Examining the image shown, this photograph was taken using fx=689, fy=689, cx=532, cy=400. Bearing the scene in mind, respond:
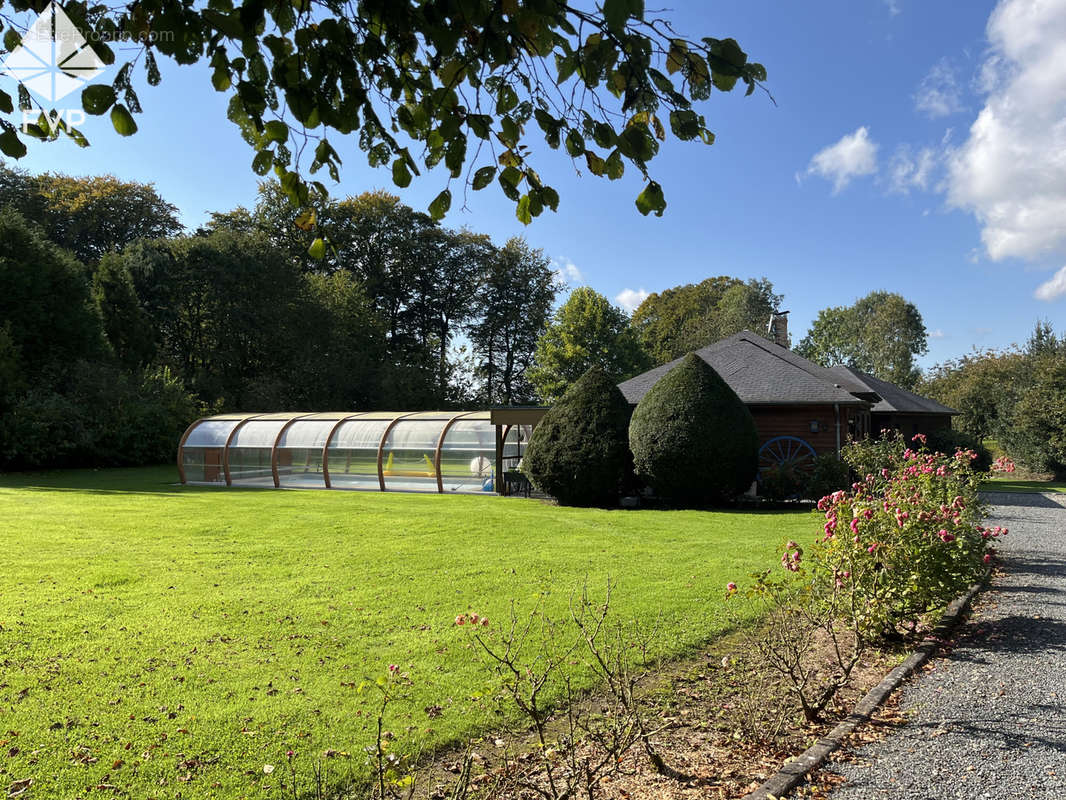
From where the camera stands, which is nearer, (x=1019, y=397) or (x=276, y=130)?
(x=276, y=130)

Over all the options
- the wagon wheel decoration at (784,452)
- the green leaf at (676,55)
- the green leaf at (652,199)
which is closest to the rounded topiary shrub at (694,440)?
the wagon wheel decoration at (784,452)

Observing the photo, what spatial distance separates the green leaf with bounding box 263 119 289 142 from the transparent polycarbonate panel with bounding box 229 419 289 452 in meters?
→ 19.8

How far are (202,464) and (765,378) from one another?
17442 millimetres

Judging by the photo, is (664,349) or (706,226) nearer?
(706,226)

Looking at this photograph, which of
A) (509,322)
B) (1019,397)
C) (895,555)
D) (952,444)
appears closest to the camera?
(895,555)

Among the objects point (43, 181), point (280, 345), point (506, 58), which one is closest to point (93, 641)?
point (506, 58)

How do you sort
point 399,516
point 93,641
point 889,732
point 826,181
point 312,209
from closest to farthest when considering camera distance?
point 312,209 < point 889,732 < point 93,641 < point 399,516 < point 826,181

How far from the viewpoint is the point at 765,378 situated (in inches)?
757

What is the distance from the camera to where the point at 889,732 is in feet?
13.5

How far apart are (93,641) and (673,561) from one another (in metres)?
6.64

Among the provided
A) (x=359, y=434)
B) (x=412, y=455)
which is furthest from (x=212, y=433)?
(x=412, y=455)

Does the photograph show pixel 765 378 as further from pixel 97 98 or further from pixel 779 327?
pixel 97 98

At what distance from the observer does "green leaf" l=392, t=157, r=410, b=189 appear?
10.4 ft

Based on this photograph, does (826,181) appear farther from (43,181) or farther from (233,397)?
(43,181)
